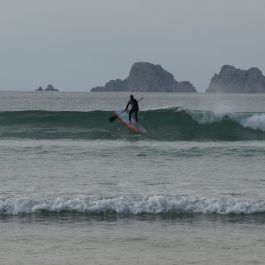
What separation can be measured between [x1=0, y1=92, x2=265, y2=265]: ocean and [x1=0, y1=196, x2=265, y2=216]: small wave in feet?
0.05

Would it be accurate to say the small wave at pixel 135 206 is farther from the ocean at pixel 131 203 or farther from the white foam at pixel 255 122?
the white foam at pixel 255 122

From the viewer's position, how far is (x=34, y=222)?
388 inches

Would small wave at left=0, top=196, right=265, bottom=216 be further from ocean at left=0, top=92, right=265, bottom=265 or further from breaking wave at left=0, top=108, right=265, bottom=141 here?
breaking wave at left=0, top=108, right=265, bottom=141

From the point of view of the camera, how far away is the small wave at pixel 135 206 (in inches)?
411

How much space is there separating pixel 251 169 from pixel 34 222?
22.3 feet

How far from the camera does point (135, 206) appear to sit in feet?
34.6

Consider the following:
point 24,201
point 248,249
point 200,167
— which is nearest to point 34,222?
point 24,201

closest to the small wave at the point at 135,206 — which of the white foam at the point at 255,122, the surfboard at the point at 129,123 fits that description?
the surfboard at the point at 129,123

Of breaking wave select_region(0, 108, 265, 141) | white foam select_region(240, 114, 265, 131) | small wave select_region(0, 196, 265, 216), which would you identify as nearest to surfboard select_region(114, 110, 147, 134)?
breaking wave select_region(0, 108, 265, 141)

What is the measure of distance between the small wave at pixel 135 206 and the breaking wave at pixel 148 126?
13.8m

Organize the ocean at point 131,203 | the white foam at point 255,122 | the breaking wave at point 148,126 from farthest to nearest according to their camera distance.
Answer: the white foam at point 255,122, the breaking wave at point 148,126, the ocean at point 131,203

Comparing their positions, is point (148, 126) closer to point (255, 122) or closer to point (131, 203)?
point (255, 122)

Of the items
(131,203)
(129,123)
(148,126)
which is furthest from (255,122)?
(131,203)

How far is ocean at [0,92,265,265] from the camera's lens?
816 centimetres
